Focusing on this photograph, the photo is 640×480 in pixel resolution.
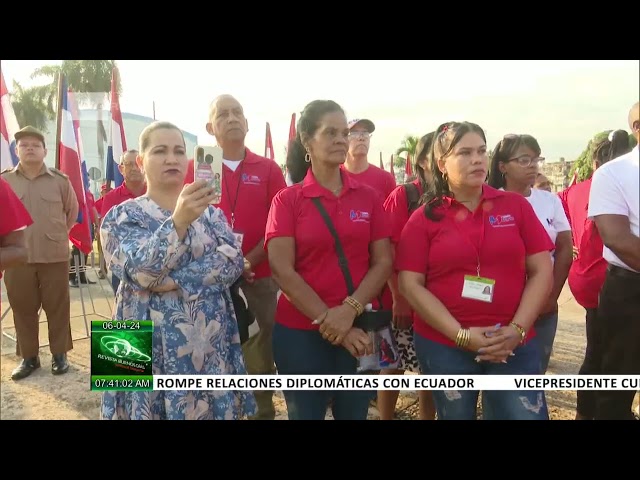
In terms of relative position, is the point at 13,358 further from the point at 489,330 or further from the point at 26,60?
the point at 489,330

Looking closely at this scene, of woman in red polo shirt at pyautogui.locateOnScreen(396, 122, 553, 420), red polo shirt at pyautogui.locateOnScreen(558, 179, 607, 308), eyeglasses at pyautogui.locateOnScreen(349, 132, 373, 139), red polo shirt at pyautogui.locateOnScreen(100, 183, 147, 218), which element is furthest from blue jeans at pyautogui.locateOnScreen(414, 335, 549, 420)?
red polo shirt at pyautogui.locateOnScreen(100, 183, 147, 218)

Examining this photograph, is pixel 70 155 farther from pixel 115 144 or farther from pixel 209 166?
pixel 209 166

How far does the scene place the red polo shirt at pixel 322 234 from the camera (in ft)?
6.53

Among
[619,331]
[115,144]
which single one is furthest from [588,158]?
[115,144]

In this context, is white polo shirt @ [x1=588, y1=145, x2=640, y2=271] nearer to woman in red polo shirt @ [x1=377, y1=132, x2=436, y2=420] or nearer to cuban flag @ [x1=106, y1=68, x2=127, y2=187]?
woman in red polo shirt @ [x1=377, y1=132, x2=436, y2=420]

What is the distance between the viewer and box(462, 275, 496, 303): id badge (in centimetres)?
188

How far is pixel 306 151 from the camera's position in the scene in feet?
7.32

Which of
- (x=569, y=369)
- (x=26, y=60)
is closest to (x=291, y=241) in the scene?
(x=26, y=60)

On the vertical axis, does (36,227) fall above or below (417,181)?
below

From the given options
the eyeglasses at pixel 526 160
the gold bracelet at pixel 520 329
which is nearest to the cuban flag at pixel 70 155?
the eyeglasses at pixel 526 160

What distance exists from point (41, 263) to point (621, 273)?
3.87 meters

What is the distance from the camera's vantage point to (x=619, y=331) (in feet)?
7.32

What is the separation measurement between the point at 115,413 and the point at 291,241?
1027 millimetres

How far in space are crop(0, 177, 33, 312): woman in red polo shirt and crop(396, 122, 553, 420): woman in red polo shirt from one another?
5.47ft
